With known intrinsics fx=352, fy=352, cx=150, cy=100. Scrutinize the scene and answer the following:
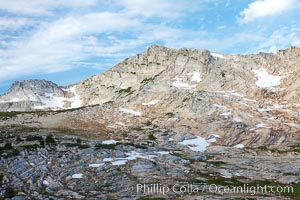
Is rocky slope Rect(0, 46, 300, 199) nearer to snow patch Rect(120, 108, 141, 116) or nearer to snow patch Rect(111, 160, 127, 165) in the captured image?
snow patch Rect(111, 160, 127, 165)

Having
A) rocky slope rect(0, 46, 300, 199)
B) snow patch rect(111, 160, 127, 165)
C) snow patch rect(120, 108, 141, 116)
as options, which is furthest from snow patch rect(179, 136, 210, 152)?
snow patch rect(120, 108, 141, 116)

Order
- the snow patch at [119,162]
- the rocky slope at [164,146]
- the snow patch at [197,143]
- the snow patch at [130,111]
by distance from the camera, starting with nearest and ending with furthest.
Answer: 1. the rocky slope at [164,146]
2. the snow patch at [119,162]
3. the snow patch at [197,143]
4. the snow patch at [130,111]

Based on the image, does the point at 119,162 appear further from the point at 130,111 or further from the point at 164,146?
the point at 130,111

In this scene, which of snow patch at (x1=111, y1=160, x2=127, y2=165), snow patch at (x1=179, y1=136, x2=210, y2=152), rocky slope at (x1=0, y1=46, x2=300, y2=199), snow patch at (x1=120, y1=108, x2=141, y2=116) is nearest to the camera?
rocky slope at (x1=0, y1=46, x2=300, y2=199)

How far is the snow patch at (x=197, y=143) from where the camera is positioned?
129750 millimetres

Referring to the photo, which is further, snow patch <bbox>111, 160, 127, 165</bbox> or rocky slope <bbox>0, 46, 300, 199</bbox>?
snow patch <bbox>111, 160, 127, 165</bbox>

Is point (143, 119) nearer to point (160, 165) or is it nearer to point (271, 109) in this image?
point (271, 109)

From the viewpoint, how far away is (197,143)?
136 meters

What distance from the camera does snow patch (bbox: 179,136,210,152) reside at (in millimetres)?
129750

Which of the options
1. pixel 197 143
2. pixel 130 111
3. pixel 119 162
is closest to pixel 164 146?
pixel 197 143

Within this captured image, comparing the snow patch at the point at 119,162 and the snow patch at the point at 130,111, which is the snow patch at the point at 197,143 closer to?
the snow patch at the point at 119,162

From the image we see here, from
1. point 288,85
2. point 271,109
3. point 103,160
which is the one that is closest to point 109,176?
point 103,160

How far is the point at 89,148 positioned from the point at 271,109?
95967mm

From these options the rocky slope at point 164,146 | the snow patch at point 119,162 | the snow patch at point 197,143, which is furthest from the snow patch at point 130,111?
the snow patch at point 119,162
